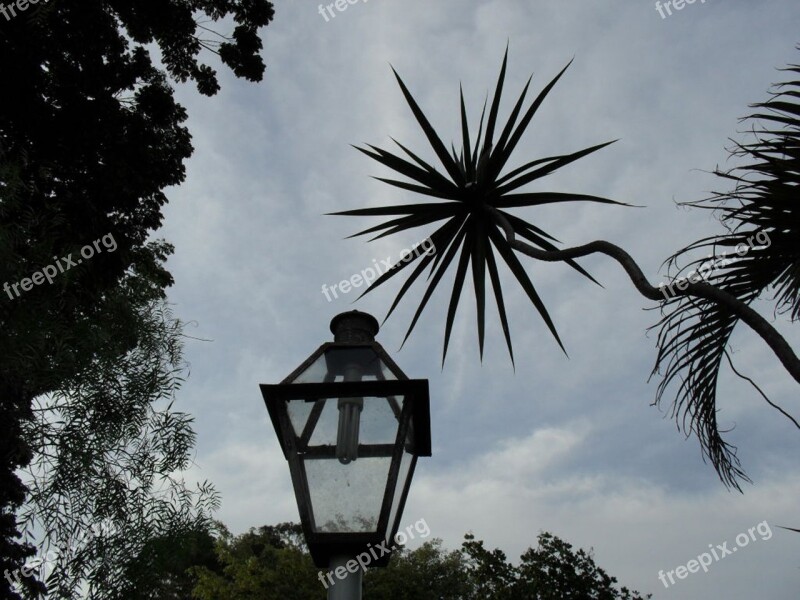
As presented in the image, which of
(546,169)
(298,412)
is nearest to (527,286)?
(546,169)

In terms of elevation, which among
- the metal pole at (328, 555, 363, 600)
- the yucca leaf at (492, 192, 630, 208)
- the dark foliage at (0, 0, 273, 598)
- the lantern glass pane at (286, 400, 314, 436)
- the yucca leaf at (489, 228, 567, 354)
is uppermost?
the dark foliage at (0, 0, 273, 598)

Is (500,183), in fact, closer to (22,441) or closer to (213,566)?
(22,441)

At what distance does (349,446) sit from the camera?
7.41 ft

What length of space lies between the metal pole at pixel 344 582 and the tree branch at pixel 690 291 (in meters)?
1.46

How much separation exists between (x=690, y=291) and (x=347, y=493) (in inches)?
58.0

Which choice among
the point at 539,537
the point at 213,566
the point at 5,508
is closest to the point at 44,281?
the point at 5,508

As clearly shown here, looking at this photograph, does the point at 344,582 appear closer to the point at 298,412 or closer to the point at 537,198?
the point at 298,412

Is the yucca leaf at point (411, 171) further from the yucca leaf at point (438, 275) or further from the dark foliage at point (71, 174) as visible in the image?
the dark foliage at point (71, 174)

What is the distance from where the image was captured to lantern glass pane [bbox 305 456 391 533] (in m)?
2.19

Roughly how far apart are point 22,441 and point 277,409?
6.54 metres

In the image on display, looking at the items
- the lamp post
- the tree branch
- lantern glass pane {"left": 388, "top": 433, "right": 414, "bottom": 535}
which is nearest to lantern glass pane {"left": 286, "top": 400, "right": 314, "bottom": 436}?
the lamp post

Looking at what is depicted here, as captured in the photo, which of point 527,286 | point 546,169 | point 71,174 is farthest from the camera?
point 71,174

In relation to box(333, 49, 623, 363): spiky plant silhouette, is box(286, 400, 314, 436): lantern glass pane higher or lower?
lower

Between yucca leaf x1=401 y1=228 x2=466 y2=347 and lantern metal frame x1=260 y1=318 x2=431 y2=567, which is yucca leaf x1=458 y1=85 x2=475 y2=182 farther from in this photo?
lantern metal frame x1=260 y1=318 x2=431 y2=567
